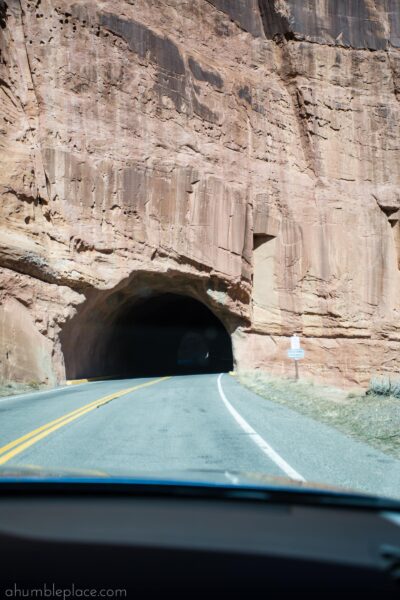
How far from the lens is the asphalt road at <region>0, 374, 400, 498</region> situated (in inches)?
239

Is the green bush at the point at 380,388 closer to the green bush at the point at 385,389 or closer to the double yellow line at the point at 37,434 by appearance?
the green bush at the point at 385,389

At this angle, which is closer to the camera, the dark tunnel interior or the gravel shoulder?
the gravel shoulder

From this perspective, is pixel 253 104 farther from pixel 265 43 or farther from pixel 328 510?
pixel 328 510

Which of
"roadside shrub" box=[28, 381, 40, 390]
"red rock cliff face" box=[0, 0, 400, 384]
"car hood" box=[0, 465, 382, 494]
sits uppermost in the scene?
"red rock cliff face" box=[0, 0, 400, 384]

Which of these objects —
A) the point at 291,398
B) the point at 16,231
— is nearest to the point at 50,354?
the point at 16,231

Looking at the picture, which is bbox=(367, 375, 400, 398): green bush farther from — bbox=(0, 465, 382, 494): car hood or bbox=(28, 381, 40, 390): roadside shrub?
bbox=(0, 465, 382, 494): car hood

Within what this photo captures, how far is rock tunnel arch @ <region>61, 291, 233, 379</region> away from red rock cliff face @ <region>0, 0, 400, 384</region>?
11.8 inches

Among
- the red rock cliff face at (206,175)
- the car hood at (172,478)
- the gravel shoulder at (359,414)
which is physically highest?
the red rock cliff face at (206,175)

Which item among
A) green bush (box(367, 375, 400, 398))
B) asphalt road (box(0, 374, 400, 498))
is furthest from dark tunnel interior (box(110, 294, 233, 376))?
asphalt road (box(0, 374, 400, 498))

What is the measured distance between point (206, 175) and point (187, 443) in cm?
2358

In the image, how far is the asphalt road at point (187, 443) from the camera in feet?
19.9

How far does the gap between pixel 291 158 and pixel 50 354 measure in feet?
65.9

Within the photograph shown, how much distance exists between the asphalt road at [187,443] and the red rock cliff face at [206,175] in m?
10.6

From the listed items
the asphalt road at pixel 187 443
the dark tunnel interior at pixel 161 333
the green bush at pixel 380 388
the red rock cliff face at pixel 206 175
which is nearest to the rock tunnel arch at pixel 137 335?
the dark tunnel interior at pixel 161 333
